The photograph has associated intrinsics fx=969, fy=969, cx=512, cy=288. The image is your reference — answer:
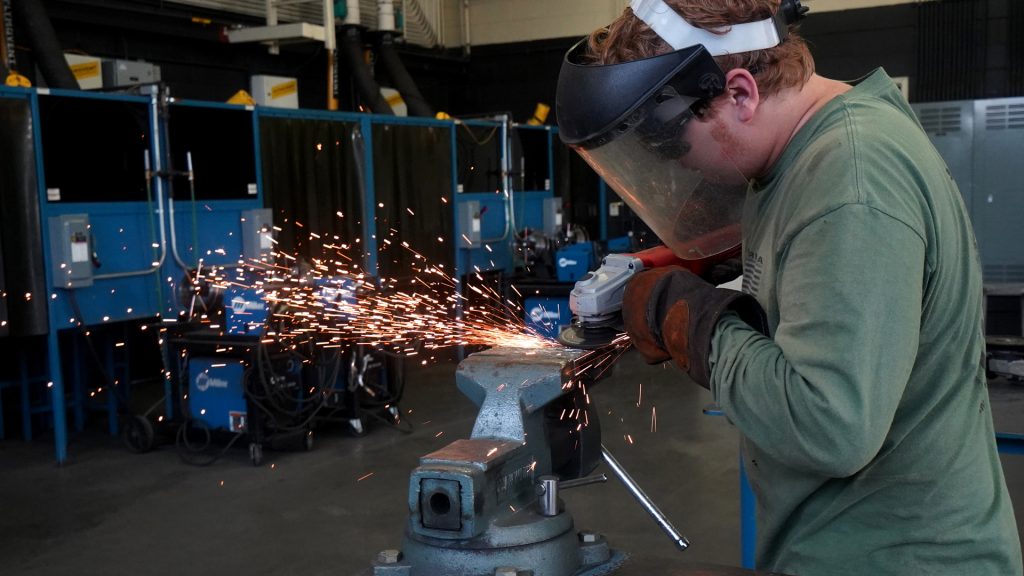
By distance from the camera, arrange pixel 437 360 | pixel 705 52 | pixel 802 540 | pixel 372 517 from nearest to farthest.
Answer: pixel 705 52
pixel 802 540
pixel 372 517
pixel 437 360

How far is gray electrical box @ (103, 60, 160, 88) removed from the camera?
6973mm

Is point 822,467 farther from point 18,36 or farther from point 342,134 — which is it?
point 18,36

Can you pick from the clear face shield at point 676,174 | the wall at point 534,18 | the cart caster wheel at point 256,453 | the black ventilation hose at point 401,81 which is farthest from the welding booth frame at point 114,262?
the wall at point 534,18

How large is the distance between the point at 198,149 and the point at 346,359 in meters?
1.60

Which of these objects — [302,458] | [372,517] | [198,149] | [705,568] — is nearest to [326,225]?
[198,149]

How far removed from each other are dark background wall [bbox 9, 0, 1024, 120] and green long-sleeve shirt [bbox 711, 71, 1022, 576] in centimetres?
717

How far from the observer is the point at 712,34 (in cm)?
111

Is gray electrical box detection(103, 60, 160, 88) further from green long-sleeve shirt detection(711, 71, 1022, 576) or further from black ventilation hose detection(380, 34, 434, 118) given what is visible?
green long-sleeve shirt detection(711, 71, 1022, 576)

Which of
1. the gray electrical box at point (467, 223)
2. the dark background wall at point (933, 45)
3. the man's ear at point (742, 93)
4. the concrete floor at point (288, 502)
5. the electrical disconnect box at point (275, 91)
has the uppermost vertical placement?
the dark background wall at point (933, 45)

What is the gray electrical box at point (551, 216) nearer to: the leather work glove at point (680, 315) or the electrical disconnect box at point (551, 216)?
the electrical disconnect box at point (551, 216)

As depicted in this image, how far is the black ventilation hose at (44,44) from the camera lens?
20.5ft

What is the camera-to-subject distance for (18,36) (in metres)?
6.77

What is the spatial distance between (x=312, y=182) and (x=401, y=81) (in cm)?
290

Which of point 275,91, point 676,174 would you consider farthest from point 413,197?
point 676,174
